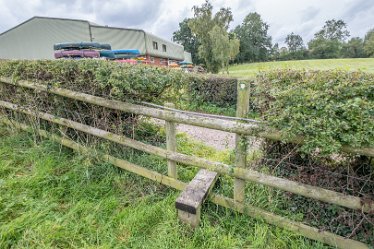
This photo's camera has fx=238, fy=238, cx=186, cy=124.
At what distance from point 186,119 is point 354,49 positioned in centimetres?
6935

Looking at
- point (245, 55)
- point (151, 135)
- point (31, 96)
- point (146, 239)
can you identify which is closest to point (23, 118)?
point (31, 96)

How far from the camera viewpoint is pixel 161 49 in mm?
33594

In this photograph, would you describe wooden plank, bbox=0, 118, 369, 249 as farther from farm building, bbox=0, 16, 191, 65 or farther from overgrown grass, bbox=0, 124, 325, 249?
farm building, bbox=0, 16, 191, 65

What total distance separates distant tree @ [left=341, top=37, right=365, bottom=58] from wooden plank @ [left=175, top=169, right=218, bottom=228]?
217ft

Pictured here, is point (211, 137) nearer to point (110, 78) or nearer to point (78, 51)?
point (110, 78)

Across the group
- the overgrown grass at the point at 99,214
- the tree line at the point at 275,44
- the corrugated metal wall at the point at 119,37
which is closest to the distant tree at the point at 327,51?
the tree line at the point at 275,44

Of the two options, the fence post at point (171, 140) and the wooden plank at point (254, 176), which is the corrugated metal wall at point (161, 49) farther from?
the fence post at point (171, 140)

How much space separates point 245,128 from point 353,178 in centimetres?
94

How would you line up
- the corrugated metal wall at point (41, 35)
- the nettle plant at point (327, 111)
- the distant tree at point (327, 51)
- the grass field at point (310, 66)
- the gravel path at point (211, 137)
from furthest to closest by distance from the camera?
the distant tree at point (327, 51), the corrugated metal wall at point (41, 35), the gravel path at point (211, 137), the grass field at point (310, 66), the nettle plant at point (327, 111)

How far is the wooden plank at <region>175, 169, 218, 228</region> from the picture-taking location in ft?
7.15

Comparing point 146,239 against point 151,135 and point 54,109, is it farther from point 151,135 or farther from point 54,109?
point 54,109

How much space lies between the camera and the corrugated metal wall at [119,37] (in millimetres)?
22500

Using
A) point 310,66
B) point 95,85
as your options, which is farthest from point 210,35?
point 95,85

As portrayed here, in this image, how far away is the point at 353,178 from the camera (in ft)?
6.33
